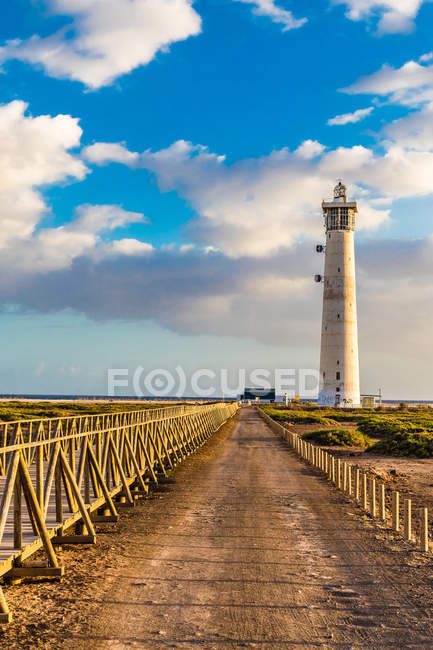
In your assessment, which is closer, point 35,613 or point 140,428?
point 35,613

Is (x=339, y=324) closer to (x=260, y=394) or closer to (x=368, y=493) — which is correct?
(x=368, y=493)

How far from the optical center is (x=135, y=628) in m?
6.77

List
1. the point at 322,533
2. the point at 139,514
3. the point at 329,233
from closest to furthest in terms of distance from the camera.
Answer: the point at 322,533
the point at 139,514
the point at 329,233

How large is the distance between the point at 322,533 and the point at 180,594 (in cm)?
499

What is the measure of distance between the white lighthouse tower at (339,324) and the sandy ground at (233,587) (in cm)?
6969

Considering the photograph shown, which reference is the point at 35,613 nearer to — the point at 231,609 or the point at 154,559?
the point at 231,609

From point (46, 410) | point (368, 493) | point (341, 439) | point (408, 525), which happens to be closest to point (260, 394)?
point (46, 410)

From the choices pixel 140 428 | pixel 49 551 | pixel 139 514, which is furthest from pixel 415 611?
pixel 140 428

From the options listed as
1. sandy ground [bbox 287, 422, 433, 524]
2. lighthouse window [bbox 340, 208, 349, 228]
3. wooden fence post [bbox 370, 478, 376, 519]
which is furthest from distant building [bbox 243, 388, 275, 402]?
wooden fence post [bbox 370, 478, 376, 519]

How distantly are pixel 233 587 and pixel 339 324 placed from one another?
77135 millimetres

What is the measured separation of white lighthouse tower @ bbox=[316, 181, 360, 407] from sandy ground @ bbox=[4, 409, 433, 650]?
6969 centimetres

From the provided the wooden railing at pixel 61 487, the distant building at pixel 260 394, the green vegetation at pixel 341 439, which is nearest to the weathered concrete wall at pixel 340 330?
the green vegetation at pixel 341 439

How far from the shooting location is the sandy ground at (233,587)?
6637mm

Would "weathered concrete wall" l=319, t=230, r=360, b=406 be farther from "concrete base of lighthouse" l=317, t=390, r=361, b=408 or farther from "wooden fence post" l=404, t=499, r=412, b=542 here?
"wooden fence post" l=404, t=499, r=412, b=542
